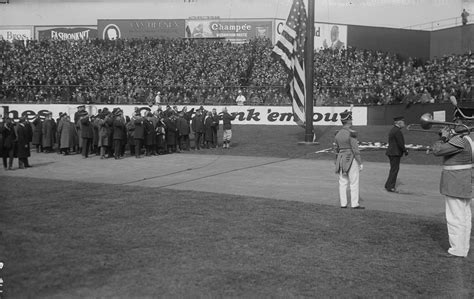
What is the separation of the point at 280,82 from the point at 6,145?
61.6 ft

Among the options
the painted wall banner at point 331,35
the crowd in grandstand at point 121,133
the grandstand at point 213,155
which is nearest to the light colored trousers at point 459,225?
the grandstand at point 213,155

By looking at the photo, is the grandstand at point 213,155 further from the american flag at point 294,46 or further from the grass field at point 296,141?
the american flag at point 294,46

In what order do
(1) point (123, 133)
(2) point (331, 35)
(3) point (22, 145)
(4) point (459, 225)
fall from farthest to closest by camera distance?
(2) point (331, 35), (1) point (123, 133), (3) point (22, 145), (4) point (459, 225)

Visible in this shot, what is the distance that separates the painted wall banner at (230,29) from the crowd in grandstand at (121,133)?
25.6m

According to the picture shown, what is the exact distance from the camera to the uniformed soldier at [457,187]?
8.00 meters

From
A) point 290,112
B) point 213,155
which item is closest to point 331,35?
point 290,112

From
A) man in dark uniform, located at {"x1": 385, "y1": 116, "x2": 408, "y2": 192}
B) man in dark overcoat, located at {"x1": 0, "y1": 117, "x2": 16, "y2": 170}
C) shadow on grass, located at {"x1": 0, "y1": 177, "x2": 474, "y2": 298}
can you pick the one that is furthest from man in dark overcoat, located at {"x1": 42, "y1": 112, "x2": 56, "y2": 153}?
man in dark uniform, located at {"x1": 385, "y1": 116, "x2": 408, "y2": 192}

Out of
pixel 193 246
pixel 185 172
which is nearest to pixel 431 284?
pixel 193 246

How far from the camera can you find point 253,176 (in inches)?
644

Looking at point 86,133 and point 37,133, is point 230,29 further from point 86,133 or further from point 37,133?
point 86,133

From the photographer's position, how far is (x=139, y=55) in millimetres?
41406

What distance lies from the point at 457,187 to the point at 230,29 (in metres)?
43.8

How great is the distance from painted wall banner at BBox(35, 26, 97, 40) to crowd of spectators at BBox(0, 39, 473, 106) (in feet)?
29.9

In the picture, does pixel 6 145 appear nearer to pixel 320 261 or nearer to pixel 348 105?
pixel 320 261
